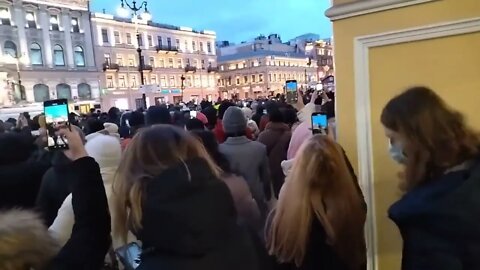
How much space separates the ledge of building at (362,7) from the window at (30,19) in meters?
49.4

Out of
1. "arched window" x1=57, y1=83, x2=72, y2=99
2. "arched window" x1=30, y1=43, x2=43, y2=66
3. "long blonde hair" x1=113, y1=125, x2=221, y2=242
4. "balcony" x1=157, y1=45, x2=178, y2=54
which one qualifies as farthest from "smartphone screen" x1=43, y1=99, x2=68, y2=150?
"balcony" x1=157, y1=45, x2=178, y2=54

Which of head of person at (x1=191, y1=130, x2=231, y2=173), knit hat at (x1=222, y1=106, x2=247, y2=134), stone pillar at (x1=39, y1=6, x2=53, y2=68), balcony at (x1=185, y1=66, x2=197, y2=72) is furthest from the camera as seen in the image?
balcony at (x1=185, y1=66, x2=197, y2=72)

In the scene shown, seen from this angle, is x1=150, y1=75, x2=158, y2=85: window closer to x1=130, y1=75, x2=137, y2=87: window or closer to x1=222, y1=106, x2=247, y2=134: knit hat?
x1=130, y1=75, x2=137, y2=87: window

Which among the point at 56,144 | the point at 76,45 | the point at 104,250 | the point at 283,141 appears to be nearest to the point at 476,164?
the point at 104,250

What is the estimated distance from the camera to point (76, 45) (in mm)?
49500

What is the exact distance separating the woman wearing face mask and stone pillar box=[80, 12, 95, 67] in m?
52.7

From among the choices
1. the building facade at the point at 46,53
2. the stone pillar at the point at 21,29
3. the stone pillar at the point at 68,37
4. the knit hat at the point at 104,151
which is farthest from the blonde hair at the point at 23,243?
the stone pillar at the point at 68,37

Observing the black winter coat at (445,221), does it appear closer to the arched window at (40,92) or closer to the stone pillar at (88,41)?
the arched window at (40,92)

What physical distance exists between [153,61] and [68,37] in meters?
13.7

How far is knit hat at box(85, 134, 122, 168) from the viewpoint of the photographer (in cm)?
314

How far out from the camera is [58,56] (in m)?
47.9

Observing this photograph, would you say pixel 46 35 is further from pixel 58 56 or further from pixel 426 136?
pixel 426 136

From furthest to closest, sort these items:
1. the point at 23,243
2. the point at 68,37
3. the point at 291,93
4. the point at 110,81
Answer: the point at 110,81
the point at 68,37
the point at 291,93
the point at 23,243

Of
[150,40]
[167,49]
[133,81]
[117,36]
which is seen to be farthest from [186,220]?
[167,49]
